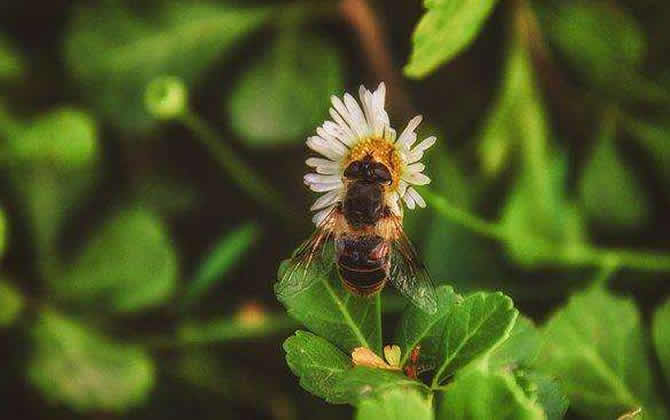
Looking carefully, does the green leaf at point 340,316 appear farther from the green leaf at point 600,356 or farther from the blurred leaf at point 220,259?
the blurred leaf at point 220,259

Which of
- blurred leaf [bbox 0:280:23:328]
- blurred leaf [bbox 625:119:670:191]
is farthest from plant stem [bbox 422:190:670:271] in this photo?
blurred leaf [bbox 0:280:23:328]

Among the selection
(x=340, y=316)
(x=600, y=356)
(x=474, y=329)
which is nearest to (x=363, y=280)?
(x=340, y=316)

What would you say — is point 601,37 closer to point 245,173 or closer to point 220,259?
point 245,173

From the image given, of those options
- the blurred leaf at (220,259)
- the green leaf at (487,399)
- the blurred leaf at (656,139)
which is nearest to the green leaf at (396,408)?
the green leaf at (487,399)

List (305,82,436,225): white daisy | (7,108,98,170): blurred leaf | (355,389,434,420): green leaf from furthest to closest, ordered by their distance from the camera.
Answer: (7,108,98,170): blurred leaf < (305,82,436,225): white daisy < (355,389,434,420): green leaf

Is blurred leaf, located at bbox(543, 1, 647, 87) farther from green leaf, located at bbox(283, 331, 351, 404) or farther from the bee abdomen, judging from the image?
green leaf, located at bbox(283, 331, 351, 404)

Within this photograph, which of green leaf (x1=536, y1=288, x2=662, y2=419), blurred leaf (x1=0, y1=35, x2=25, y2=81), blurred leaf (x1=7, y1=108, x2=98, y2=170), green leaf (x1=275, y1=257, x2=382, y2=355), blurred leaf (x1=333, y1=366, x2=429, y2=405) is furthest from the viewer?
blurred leaf (x1=0, y1=35, x2=25, y2=81)
